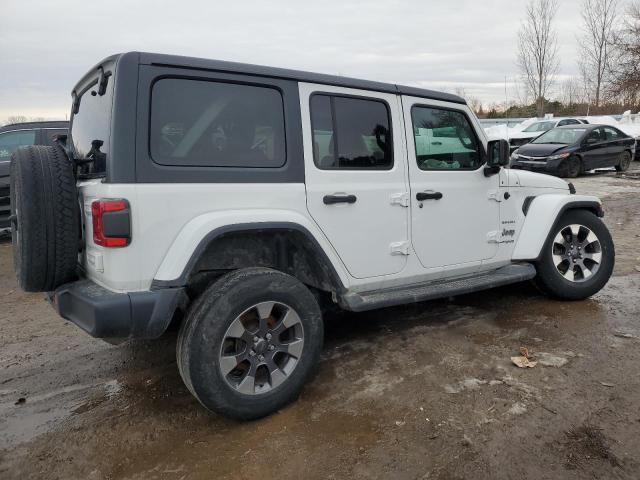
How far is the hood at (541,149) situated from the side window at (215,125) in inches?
484

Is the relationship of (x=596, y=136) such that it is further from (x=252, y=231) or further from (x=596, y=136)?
(x=252, y=231)

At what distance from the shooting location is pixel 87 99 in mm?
3221

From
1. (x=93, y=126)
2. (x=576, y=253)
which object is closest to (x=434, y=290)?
(x=576, y=253)

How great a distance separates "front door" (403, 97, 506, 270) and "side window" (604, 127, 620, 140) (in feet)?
42.8

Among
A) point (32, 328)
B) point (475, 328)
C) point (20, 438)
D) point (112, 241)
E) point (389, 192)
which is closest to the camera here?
point (112, 241)

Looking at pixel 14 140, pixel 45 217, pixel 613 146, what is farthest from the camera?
pixel 613 146

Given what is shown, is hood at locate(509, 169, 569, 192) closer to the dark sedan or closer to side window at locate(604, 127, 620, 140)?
the dark sedan

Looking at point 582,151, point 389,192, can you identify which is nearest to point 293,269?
point 389,192

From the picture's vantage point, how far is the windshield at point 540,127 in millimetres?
19562

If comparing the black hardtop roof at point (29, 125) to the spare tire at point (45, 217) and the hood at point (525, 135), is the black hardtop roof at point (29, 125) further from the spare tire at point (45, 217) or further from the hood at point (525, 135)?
the hood at point (525, 135)

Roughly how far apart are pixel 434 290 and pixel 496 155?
1241mm

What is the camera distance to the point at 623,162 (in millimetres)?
15586

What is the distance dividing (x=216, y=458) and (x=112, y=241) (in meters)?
1.22

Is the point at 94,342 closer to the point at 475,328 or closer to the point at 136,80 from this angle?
the point at 136,80
